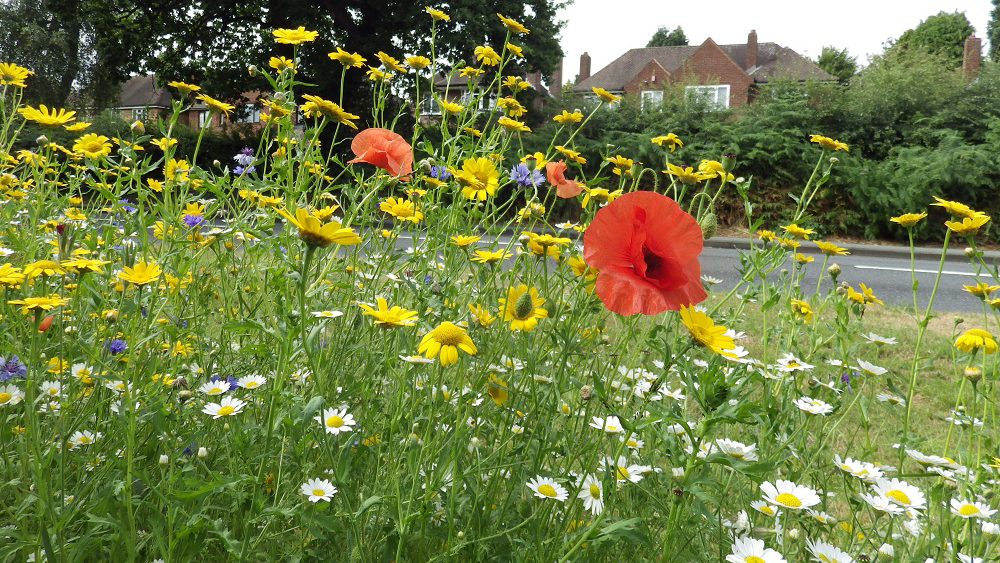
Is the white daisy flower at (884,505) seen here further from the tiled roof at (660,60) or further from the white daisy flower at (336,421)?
the tiled roof at (660,60)

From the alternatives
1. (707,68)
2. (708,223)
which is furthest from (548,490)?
(707,68)

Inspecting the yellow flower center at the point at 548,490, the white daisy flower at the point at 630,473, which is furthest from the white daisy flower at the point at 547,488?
the white daisy flower at the point at 630,473

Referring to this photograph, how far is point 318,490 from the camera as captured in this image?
111 cm

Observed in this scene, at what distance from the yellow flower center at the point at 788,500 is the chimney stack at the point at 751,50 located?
108 feet

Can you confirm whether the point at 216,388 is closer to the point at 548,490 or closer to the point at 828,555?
the point at 548,490

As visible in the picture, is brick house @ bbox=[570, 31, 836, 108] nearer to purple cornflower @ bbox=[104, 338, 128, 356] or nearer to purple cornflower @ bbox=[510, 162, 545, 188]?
purple cornflower @ bbox=[510, 162, 545, 188]

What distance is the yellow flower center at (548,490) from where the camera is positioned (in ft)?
3.60

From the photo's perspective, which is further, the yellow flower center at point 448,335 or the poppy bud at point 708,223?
the poppy bud at point 708,223

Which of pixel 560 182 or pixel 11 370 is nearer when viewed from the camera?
pixel 11 370

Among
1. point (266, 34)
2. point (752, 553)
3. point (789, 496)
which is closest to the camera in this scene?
point (752, 553)

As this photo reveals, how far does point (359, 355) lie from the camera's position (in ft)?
5.70

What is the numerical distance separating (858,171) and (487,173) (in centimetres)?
1145

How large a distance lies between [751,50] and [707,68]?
4818 millimetres

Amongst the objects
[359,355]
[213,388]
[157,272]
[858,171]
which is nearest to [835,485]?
[359,355]
